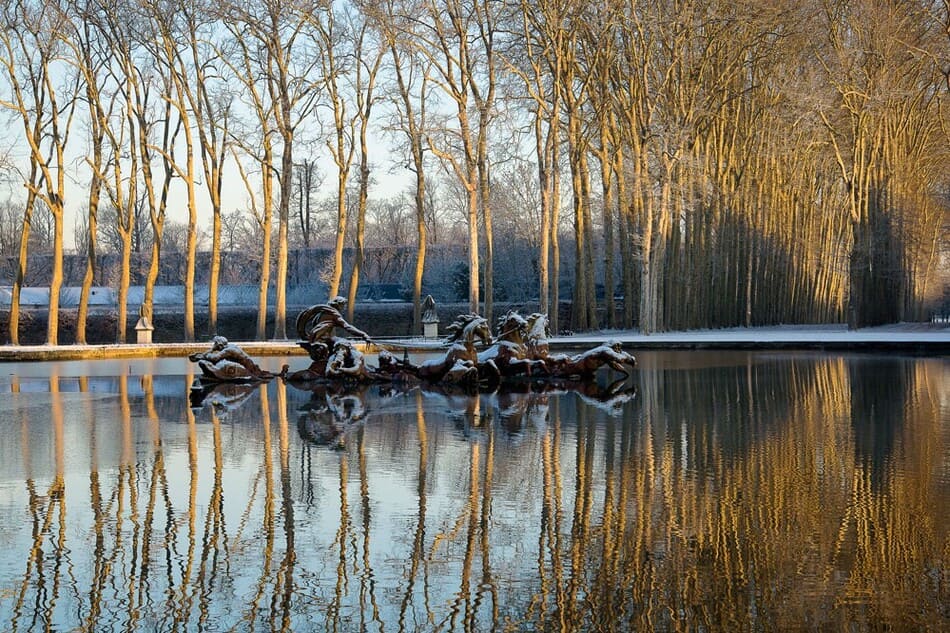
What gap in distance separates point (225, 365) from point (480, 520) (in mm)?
13724

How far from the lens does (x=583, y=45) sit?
39812 millimetres

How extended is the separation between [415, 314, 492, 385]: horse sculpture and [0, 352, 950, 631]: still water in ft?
15.9

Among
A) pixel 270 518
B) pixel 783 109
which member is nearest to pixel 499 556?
pixel 270 518

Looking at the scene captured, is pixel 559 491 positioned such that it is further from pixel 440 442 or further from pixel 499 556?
pixel 440 442

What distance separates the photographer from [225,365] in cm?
2005

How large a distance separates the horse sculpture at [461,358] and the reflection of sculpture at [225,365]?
323cm

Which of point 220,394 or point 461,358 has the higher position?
point 461,358

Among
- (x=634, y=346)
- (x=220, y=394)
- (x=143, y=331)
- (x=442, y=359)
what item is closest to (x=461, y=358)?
(x=442, y=359)

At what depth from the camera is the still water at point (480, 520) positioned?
512 cm

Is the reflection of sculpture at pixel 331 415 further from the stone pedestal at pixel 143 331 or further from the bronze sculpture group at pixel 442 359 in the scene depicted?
the stone pedestal at pixel 143 331

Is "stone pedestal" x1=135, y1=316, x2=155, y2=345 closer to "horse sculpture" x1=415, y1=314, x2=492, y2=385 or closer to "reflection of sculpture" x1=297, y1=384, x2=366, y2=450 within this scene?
"reflection of sculpture" x1=297, y1=384, x2=366, y2=450

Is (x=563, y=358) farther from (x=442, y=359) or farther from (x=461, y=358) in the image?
(x=442, y=359)

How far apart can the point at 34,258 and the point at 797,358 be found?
6448 centimetres

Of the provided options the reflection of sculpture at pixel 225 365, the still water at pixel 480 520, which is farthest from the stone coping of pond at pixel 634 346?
the still water at pixel 480 520
